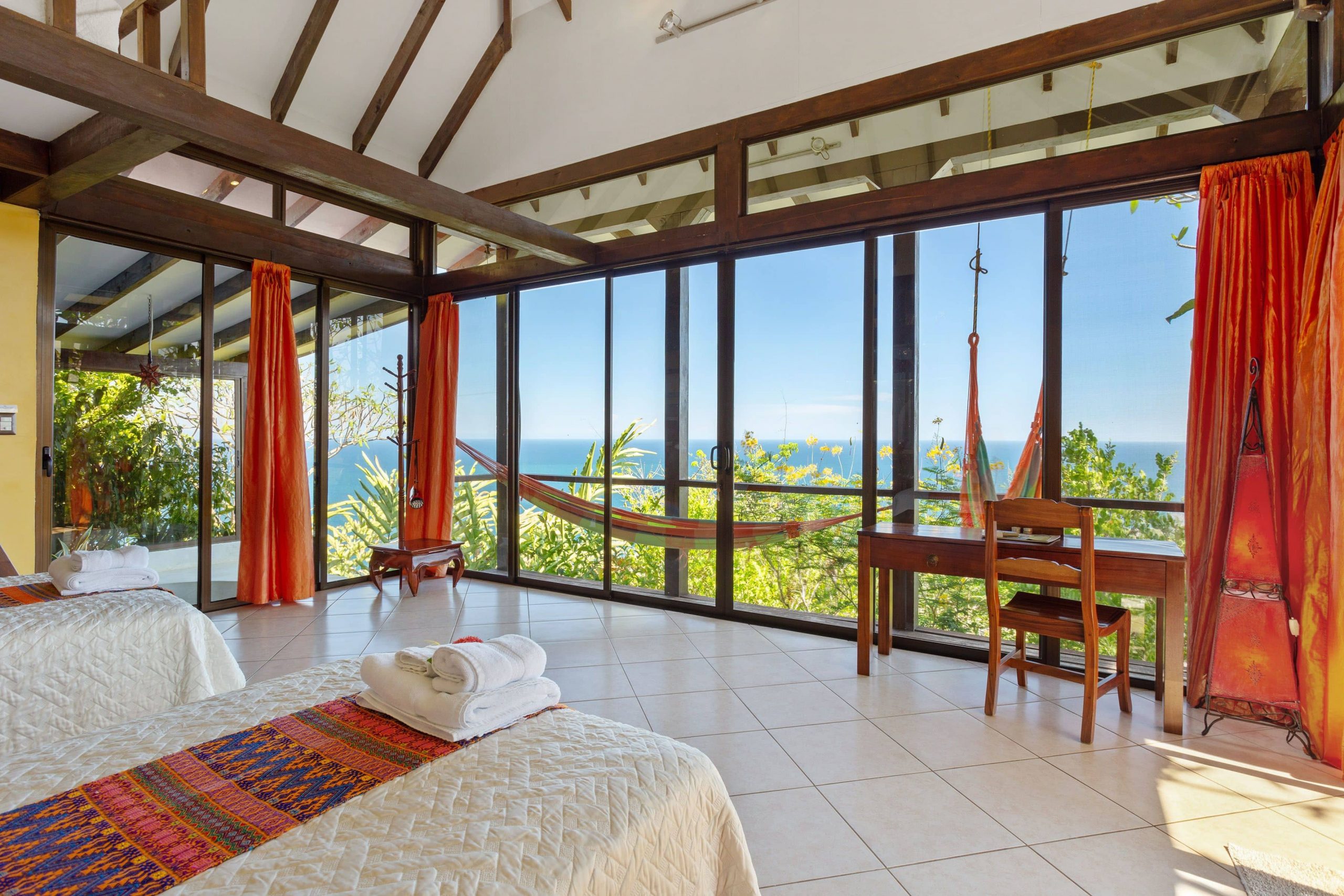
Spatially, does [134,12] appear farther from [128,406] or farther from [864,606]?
[864,606]

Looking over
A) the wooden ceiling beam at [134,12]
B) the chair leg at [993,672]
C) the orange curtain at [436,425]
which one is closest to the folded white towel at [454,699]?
the chair leg at [993,672]

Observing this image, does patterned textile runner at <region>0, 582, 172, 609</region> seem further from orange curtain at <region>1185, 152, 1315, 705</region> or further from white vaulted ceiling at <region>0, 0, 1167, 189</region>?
orange curtain at <region>1185, 152, 1315, 705</region>

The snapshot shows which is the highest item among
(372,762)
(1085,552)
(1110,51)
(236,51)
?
(236,51)

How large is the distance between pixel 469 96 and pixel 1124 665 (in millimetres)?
5062

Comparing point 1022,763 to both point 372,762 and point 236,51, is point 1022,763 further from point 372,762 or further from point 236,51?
point 236,51

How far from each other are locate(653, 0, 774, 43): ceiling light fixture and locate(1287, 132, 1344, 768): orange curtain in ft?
9.24

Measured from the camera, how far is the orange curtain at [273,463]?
13.8ft

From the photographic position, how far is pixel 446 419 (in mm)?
5031

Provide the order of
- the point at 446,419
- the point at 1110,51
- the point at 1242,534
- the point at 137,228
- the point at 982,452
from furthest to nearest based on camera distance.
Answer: the point at 446,419 < the point at 137,228 < the point at 982,452 < the point at 1110,51 < the point at 1242,534

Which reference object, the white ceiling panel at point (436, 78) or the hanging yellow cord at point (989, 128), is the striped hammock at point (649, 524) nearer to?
the hanging yellow cord at point (989, 128)

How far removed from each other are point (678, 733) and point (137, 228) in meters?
3.86

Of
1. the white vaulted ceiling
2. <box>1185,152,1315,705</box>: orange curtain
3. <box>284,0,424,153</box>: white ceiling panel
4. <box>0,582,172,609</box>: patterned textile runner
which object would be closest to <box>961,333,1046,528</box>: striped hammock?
<box>1185,152,1315,705</box>: orange curtain

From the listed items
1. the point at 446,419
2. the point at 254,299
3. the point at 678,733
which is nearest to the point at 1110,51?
the point at 678,733

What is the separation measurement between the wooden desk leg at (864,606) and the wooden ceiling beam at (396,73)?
3901mm
